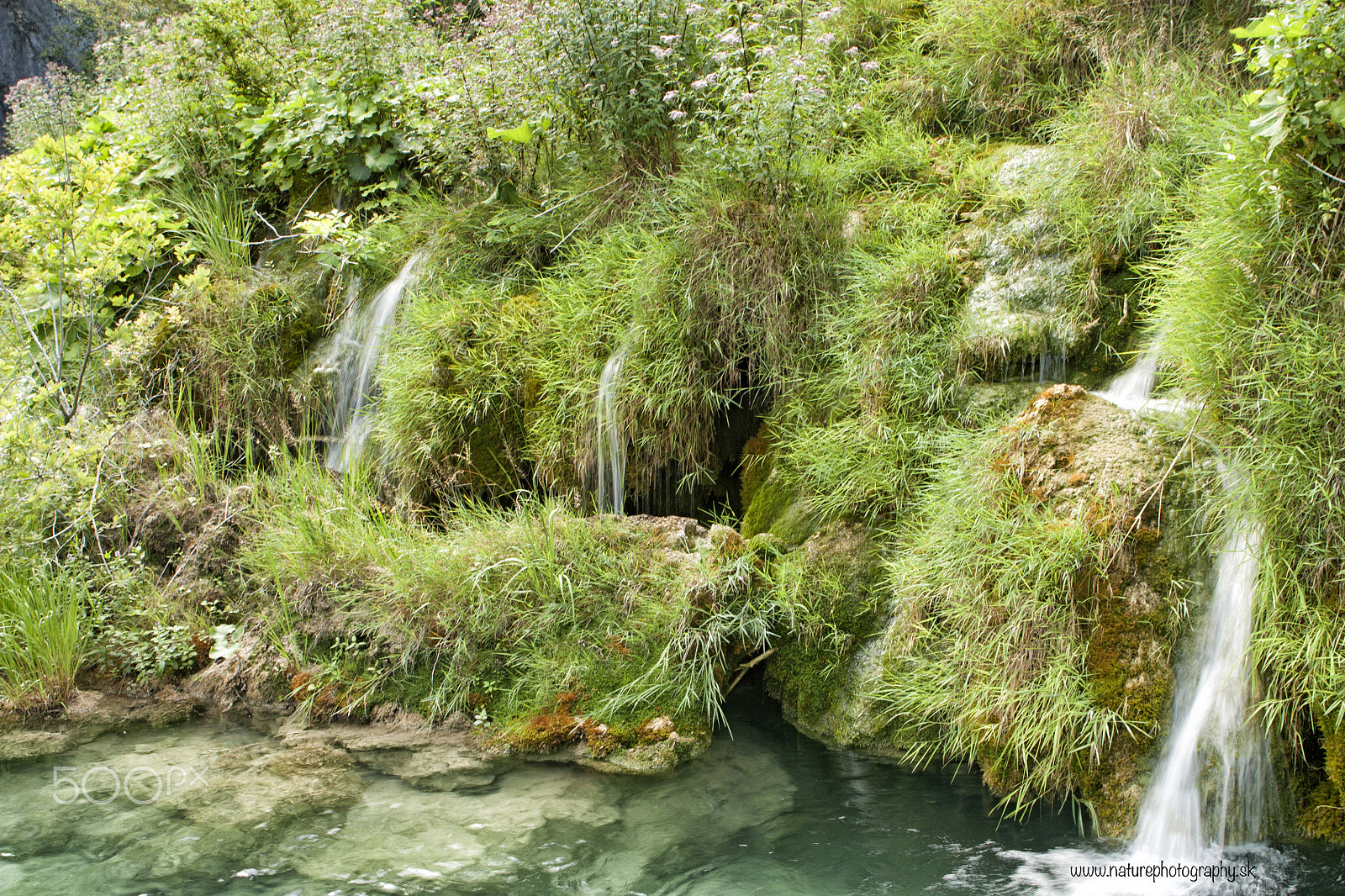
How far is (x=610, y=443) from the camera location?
4906 mm

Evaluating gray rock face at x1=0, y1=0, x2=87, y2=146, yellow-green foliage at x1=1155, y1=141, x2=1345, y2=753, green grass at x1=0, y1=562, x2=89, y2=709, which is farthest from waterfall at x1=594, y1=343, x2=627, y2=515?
gray rock face at x1=0, y1=0, x2=87, y2=146

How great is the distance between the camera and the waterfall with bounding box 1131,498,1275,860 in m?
2.88

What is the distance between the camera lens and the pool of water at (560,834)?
2.96 metres

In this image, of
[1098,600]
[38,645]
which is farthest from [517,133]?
[1098,600]

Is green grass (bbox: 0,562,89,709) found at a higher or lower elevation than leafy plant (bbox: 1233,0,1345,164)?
lower

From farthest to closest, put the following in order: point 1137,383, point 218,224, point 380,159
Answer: point 218,224, point 380,159, point 1137,383

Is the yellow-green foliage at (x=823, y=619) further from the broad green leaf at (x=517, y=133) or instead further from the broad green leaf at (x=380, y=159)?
the broad green leaf at (x=380, y=159)

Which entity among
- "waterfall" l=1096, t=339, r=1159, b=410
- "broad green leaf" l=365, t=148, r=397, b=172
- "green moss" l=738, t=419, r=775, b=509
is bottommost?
"green moss" l=738, t=419, r=775, b=509

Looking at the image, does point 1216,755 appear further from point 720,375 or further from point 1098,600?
point 720,375

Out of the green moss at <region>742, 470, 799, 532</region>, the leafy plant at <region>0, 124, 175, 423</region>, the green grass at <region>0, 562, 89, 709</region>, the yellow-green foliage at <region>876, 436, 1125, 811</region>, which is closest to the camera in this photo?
the yellow-green foliage at <region>876, 436, 1125, 811</region>

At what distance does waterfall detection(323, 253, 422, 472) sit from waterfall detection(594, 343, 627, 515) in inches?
68.1

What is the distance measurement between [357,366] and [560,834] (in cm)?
385

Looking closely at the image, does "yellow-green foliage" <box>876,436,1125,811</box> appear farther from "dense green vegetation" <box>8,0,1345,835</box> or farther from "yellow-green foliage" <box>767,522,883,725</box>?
"yellow-green foliage" <box>767,522,883,725</box>

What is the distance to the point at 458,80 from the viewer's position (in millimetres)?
6520
